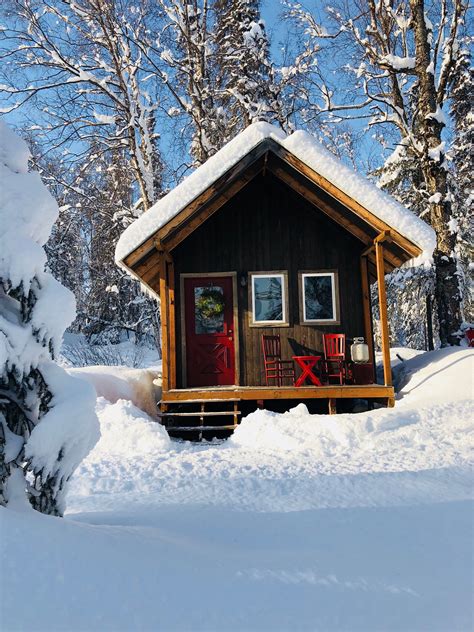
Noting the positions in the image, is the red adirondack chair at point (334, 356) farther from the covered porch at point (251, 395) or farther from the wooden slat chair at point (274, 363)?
the covered porch at point (251, 395)

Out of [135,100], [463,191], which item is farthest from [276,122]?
[463,191]

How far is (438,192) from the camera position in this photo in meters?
11.5

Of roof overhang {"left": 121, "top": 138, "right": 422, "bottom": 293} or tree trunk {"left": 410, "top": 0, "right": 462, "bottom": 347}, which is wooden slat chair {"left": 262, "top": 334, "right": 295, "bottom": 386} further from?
tree trunk {"left": 410, "top": 0, "right": 462, "bottom": 347}

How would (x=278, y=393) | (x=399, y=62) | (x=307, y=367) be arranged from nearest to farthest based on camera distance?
(x=278, y=393)
(x=307, y=367)
(x=399, y=62)

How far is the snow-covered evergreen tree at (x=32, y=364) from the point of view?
3023mm

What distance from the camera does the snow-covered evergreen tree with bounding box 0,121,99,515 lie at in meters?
3.02

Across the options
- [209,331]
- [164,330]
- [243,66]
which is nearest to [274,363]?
[209,331]

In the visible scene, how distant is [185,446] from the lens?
7.59 metres

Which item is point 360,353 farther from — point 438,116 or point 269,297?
point 438,116

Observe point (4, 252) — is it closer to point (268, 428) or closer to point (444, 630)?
point (444, 630)

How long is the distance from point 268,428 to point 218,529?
3883 millimetres

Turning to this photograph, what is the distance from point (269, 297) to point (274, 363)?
4.69ft

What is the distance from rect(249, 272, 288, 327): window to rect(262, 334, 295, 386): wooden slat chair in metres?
0.42

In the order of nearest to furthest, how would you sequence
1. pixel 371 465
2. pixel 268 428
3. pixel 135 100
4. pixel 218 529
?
pixel 218 529, pixel 371 465, pixel 268 428, pixel 135 100
